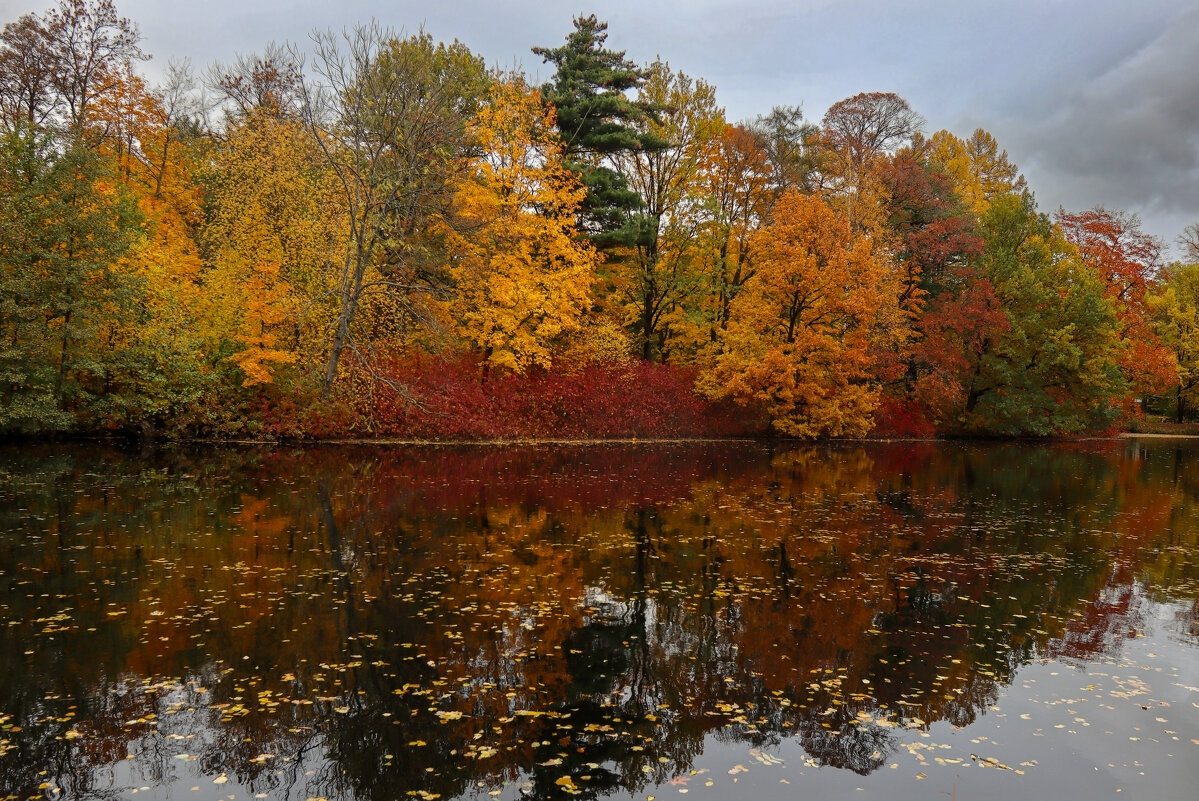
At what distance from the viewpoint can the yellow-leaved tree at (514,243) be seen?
3181 cm

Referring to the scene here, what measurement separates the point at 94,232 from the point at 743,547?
25087 millimetres

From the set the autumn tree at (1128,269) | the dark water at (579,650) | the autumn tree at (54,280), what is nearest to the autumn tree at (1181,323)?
the autumn tree at (1128,269)

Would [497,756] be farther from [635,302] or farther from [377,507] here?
[635,302]

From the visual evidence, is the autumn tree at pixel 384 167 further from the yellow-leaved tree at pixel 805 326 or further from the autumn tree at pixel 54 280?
the yellow-leaved tree at pixel 805 326

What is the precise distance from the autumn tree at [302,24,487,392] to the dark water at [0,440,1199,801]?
13768 mm

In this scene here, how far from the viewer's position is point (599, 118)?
120ft

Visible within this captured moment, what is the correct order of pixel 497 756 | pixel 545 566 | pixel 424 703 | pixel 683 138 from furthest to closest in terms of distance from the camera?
pixel 683 138 → pixel 545 566 → pixel 424 703 → pixel 497 756

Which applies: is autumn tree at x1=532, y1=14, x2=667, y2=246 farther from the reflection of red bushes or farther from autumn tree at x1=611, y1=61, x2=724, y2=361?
the reflection of red bushes

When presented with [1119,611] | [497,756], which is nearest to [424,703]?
[497,756]

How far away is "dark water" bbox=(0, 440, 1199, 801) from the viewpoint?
6.00m

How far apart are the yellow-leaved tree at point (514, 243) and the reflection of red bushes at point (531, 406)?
5.37 feet

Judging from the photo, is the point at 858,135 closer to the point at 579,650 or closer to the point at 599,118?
the point at 599,118

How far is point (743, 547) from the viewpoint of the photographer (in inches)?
546

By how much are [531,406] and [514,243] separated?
746 cm
